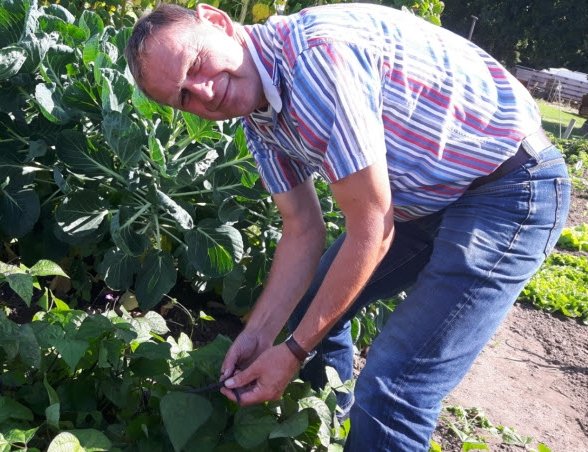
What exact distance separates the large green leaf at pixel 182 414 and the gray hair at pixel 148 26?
763mm

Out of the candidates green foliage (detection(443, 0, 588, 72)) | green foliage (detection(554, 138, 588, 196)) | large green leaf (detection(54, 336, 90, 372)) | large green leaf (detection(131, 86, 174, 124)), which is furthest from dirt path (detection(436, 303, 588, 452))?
green foliage (detection(443, 0, 588, 72))

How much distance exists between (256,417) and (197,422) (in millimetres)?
175

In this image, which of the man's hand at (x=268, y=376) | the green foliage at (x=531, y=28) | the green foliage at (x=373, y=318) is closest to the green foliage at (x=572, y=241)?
the green foliage at (x=373, y=318)

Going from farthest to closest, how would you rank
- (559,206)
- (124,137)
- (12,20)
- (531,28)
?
(531,28)
(12,20)
(124,137)
(559,206)

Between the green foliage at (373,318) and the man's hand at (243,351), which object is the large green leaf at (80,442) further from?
the green foliage at (373,318)

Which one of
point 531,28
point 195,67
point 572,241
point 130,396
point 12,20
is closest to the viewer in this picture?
point 195,67

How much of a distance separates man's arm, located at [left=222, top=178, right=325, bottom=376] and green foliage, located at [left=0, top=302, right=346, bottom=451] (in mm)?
116

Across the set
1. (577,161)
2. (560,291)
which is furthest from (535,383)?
(577,161)

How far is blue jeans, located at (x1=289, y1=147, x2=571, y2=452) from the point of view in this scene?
184cm

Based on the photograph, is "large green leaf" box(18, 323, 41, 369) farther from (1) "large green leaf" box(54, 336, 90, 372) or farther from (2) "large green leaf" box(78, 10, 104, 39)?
(2) "large green leaf" box(78, 10, 104, 39)

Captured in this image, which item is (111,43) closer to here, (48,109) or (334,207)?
(48,109)

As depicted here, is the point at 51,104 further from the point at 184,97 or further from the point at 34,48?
the point at 184,97

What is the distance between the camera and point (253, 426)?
200 centimetres

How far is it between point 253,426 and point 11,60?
1512 mm
